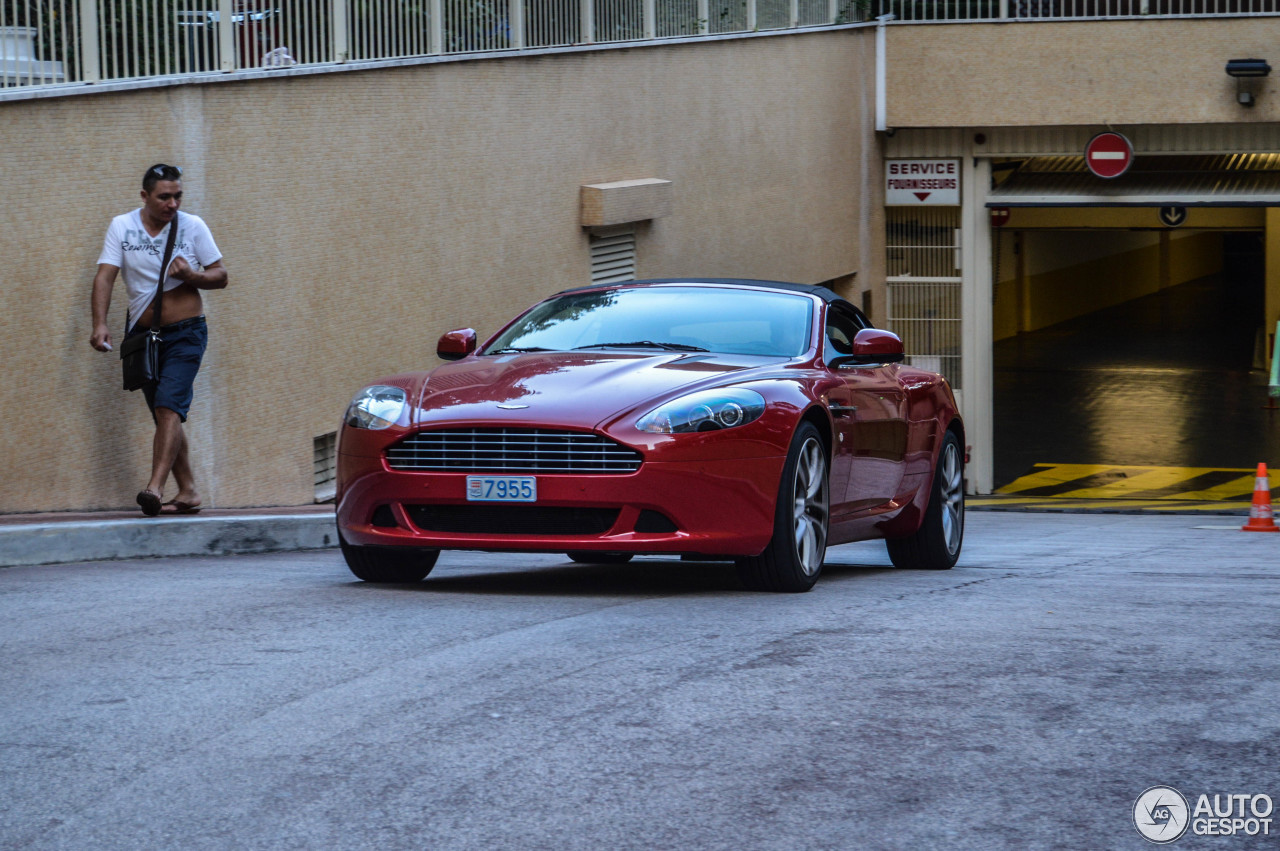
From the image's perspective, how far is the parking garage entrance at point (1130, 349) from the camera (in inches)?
1000

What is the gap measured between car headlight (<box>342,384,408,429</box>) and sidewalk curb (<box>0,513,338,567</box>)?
6.36 feet

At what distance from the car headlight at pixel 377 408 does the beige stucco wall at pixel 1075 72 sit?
18.5 m

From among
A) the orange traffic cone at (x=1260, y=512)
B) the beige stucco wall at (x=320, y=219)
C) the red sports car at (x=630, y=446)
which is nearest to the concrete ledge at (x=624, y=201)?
the beige stucco wall at (x=320, y=219)

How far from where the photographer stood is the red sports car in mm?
7074

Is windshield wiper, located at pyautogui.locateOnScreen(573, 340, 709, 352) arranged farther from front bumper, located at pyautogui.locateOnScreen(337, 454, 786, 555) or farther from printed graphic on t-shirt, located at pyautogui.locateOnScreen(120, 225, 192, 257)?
printed graphic on t-shirt, located at pyautogui.locateOnScreen(120, 225, 192, 257)

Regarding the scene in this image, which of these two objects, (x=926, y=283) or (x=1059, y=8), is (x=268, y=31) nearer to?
(x=1059, y=8)

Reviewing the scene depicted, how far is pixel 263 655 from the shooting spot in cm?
579

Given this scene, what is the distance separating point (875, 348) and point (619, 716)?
3.77m

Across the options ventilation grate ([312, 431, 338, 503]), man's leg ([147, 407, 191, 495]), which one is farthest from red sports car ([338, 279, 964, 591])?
ventilation grate ([312, 431, 338, 503])

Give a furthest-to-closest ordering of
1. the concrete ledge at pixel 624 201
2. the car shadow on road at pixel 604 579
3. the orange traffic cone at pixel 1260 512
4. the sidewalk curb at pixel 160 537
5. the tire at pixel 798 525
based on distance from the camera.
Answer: the concrete ledge at pixel 624 201 < the orange traffic cone at pixel 1260 512 < the sidewalk curb at pixel 160 537 < the car shadow on road at pixel 604 579 < the tire at pixel 798 525

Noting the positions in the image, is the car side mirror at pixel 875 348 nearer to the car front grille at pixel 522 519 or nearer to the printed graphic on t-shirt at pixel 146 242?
the car front grille at pixel 522 519

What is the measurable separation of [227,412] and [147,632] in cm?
509

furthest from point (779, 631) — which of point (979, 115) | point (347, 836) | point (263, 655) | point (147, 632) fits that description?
point (979, 115)

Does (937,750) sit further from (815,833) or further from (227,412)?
(227,412)
